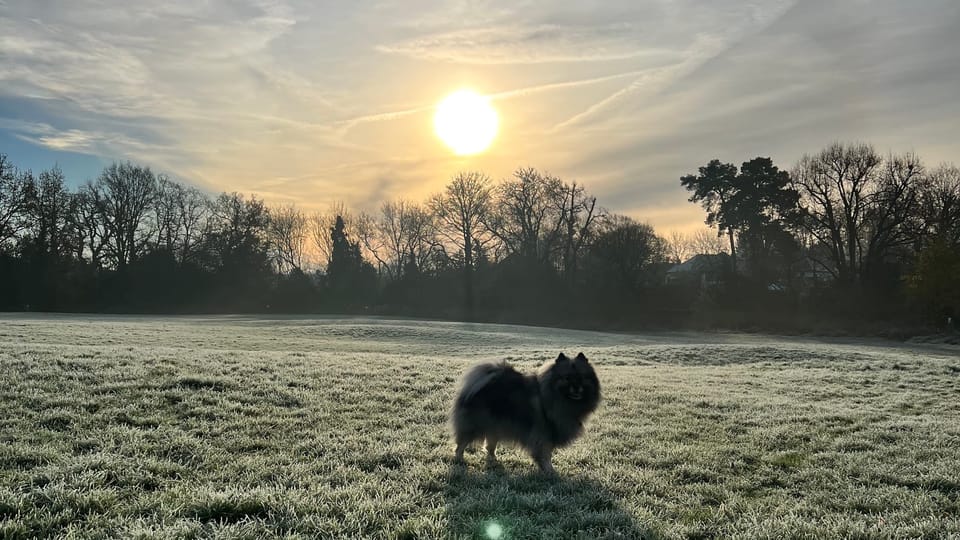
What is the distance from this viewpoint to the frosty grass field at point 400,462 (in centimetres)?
468

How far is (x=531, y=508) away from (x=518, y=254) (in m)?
57.4

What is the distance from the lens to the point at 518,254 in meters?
62.3

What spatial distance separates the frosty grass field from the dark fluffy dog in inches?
13.2

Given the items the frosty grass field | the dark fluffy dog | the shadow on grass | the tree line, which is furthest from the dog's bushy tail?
the tree line

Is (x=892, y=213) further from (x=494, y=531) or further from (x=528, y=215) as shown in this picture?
(x=494, y=531)

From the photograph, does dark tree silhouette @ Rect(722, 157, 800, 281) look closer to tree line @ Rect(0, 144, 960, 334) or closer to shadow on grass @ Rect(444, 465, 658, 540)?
tree line @ Rect(0, 144, 960, 334)

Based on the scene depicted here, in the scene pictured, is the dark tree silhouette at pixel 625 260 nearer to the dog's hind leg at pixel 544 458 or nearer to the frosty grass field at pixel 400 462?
the frosty grass field at pixel 400 462

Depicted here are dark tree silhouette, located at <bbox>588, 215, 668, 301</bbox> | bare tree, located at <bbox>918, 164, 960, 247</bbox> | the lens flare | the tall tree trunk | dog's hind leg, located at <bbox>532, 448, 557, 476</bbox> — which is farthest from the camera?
the tall tree trunk

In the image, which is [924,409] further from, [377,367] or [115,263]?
[115,263]

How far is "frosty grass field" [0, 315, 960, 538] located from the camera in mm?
4676

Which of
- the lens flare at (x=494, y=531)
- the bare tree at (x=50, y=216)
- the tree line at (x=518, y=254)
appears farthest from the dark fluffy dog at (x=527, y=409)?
the bare tree at (x=50, y=216)

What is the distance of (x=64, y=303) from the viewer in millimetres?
54625

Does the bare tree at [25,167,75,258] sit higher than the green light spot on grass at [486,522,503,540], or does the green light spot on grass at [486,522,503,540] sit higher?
the bare tree at [25,167,75,258]

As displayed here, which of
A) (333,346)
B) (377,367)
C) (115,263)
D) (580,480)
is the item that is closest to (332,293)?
(115,263)
